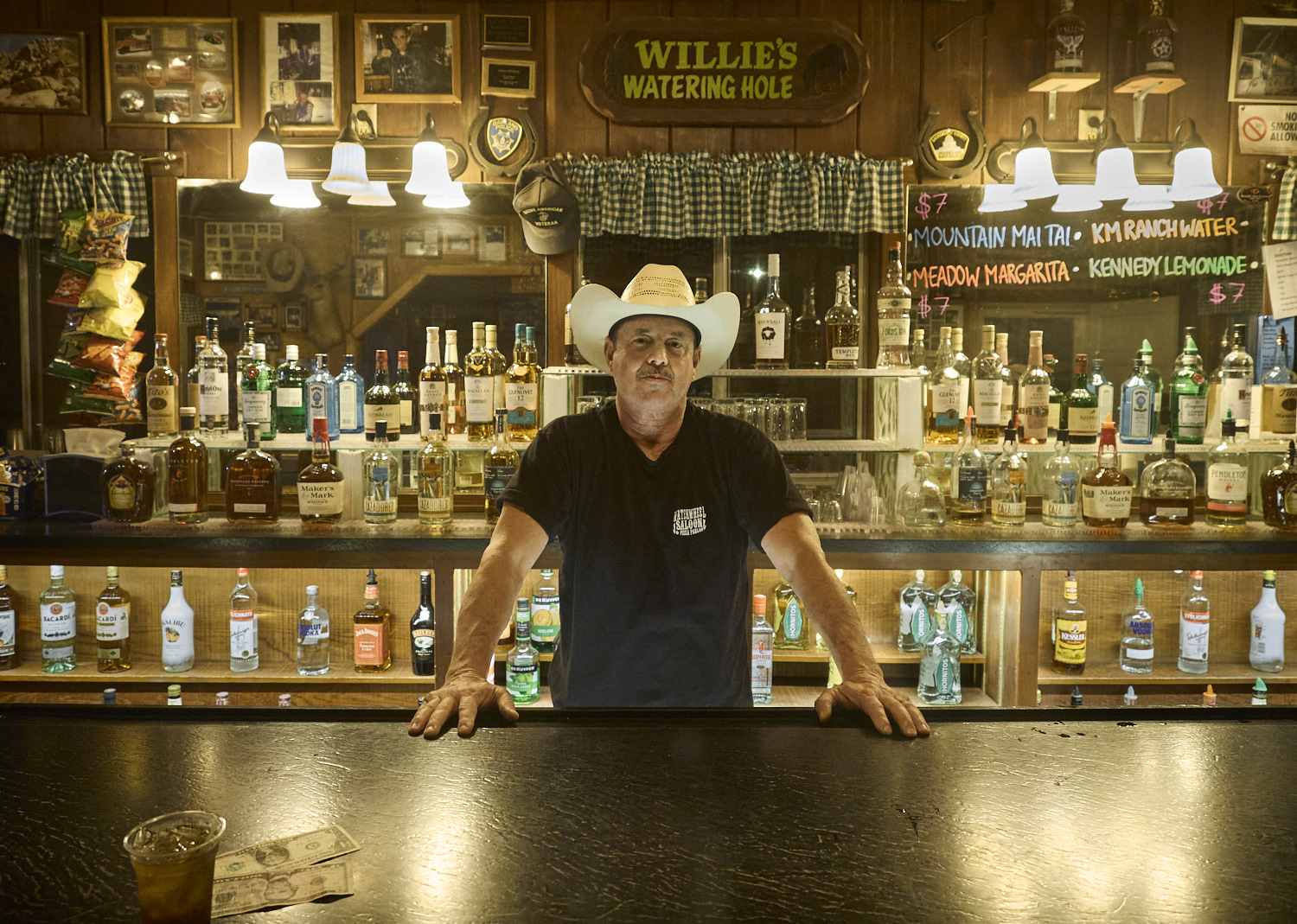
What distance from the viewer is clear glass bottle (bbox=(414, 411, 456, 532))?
3.09m

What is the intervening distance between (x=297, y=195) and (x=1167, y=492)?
3336 mm

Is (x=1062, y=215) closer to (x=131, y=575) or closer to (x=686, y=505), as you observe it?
(x=686, y=505)

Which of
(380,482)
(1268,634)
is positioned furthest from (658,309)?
(1268,634)

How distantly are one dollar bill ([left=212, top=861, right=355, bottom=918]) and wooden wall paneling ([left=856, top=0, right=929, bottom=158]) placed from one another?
138 inches

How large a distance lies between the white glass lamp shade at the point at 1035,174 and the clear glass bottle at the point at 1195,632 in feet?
5.14

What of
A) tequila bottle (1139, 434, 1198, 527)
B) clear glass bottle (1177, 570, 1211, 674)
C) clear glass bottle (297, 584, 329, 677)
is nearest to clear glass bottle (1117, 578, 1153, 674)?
clear glass bottle (1177, 570, 1211, 674)

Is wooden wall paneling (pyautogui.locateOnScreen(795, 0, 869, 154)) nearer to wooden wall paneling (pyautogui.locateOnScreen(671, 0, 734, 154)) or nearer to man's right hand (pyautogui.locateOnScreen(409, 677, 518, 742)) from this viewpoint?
wooden wall paneling (pyautogui.locateOnScreen(671, 0, 734, 154))

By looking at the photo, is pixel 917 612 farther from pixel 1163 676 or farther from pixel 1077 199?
pixel 1077 199

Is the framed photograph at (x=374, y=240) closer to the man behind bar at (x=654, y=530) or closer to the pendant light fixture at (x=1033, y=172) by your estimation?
the man behind bar at (x=654, y=530)

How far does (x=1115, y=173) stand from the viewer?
10.8 ft

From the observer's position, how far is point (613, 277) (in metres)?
3.75

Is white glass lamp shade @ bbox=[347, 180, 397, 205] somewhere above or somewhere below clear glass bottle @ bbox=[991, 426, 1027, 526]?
above

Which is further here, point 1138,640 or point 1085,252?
point 1085,252

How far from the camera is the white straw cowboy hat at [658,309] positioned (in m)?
2.25
